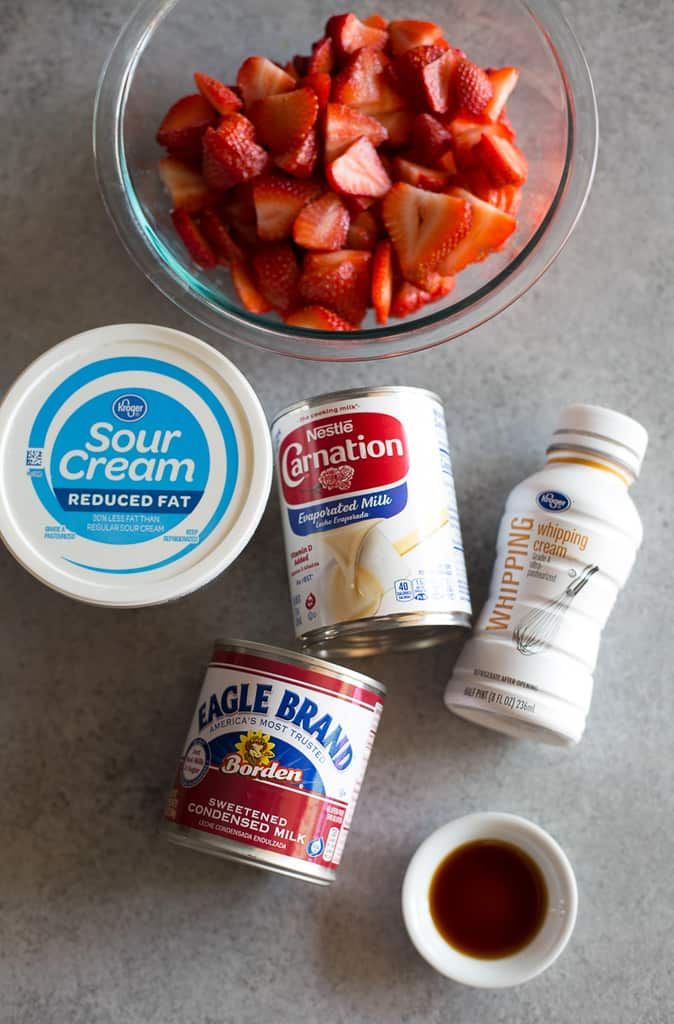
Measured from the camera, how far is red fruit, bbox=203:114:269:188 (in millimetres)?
991

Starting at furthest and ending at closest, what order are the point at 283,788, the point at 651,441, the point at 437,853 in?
the point at 651,441 → the point at 437,853 → the point at 283,788

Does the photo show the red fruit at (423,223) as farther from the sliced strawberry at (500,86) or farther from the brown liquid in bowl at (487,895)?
the brown liquid in bowl at (487,895)

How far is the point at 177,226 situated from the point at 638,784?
88 centimetres

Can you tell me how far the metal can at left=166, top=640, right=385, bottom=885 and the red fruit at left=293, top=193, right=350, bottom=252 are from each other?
17.3 inches

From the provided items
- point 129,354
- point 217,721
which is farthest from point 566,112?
point 217,721

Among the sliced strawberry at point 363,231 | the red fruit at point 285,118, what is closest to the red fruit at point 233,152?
the red fruit at point 285,118

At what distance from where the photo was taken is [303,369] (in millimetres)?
1182

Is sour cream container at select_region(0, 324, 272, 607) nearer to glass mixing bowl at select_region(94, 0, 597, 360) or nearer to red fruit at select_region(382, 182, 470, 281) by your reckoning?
glass mixing bowl at select_region(94, 0, 597, 360)

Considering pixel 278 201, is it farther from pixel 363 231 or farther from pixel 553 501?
pixel 553 501

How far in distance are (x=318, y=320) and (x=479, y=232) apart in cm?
20

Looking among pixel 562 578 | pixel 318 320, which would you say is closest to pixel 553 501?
pixel 562 578

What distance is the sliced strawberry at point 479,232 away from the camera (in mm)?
1023

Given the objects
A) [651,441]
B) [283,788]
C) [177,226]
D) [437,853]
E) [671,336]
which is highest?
[177,226]

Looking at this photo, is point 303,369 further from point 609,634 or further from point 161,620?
point 609,634
